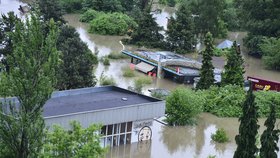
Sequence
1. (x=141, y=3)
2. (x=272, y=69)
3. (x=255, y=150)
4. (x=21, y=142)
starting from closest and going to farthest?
(x=21, y=142), (x=255, y=150), (x=272, y=69), (x=141, y=3)

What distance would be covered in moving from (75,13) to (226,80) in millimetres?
27946

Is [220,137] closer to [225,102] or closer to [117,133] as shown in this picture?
[225,102]

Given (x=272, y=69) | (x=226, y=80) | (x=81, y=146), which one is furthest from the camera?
(x=272, y=69)

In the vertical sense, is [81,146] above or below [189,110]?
above

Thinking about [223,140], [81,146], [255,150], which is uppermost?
[81,146]

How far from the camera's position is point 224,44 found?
4562 cm

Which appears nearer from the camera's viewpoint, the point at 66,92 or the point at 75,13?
the point at 66,92

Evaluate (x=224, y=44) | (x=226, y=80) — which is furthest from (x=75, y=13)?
(x=226, y=80)

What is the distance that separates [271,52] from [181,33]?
679 cm

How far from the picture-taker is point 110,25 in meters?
49.6

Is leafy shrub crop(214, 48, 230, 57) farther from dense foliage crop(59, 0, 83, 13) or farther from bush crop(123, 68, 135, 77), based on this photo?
dense foliage crop(59, 0, 83, 13)

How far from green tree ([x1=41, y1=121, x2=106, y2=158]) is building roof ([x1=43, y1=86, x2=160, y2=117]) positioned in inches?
319

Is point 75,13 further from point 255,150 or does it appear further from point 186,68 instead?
point 255,150

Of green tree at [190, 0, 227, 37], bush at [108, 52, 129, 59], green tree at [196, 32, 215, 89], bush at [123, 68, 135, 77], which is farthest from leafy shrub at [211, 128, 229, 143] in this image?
green tree at [190, 0, 227, 37]
